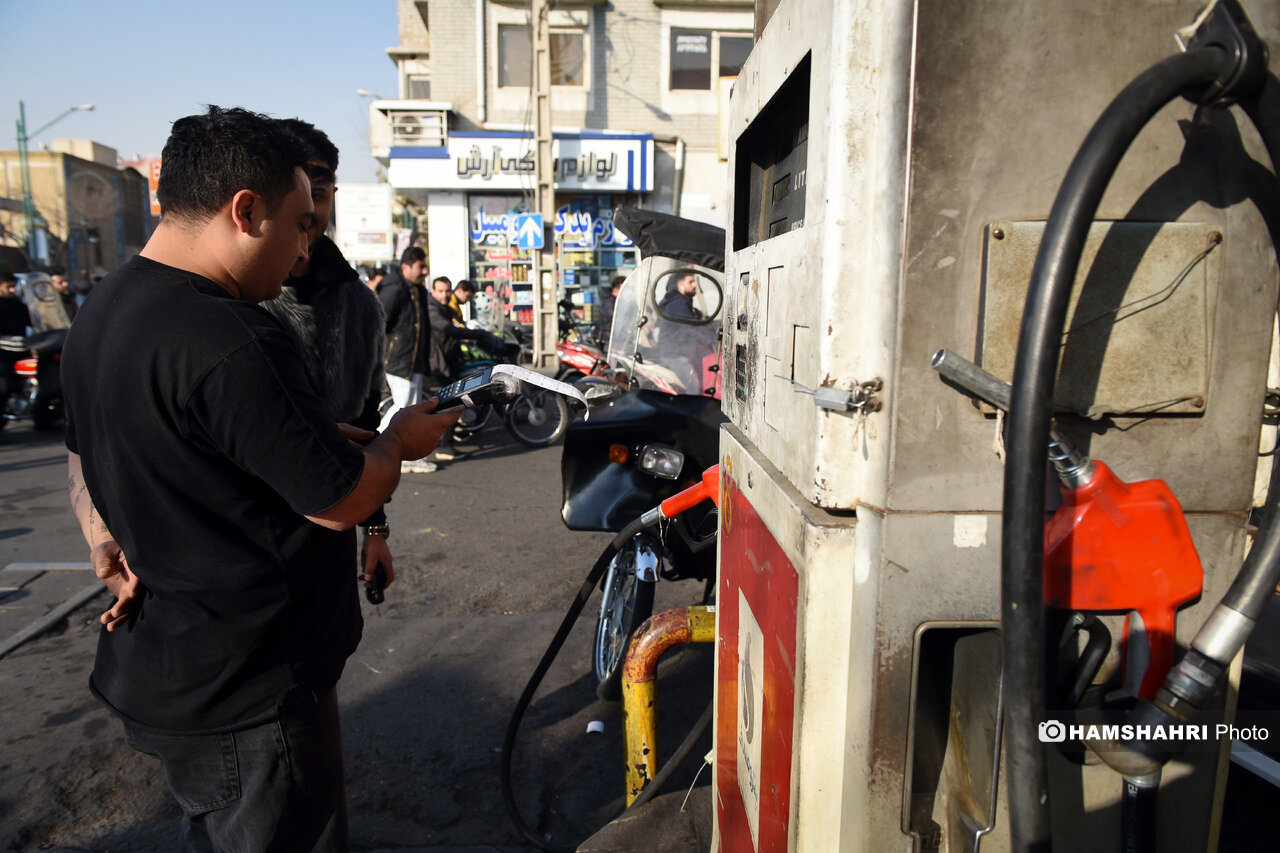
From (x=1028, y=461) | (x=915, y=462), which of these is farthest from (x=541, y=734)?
(x=1028, y=461)

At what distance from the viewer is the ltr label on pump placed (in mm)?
1451

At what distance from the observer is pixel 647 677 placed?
234 cm

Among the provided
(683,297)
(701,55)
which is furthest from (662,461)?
(701,55)

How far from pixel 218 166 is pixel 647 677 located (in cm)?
168

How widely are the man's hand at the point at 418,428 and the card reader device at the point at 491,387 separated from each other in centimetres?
5

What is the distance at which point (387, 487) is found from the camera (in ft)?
4.98

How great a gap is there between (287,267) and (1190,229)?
4.92 feet

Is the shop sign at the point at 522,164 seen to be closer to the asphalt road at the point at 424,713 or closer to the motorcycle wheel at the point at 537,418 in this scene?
the motorcycle wheel at the point at 537,418

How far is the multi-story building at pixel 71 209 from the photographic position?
104ft

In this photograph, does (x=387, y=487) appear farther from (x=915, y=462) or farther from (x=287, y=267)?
(x=915, y=462)

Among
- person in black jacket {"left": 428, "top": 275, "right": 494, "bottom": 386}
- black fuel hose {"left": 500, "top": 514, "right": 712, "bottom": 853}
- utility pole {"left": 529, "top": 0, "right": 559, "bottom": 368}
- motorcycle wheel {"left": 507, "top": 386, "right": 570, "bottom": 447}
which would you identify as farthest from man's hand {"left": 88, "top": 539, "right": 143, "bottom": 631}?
utility pole {"left": 529, "top": 0, "right": 559, "bottom": 368}

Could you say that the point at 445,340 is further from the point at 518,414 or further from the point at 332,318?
the point at 332,318

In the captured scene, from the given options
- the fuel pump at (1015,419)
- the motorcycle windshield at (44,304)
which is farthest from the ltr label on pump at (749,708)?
the motorcycle windshield at (44,304)

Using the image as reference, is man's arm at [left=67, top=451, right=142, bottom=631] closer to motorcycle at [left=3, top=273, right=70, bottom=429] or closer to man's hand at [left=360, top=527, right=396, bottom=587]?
man's hand at [left=360, top=527, right=396, bottom=587]
